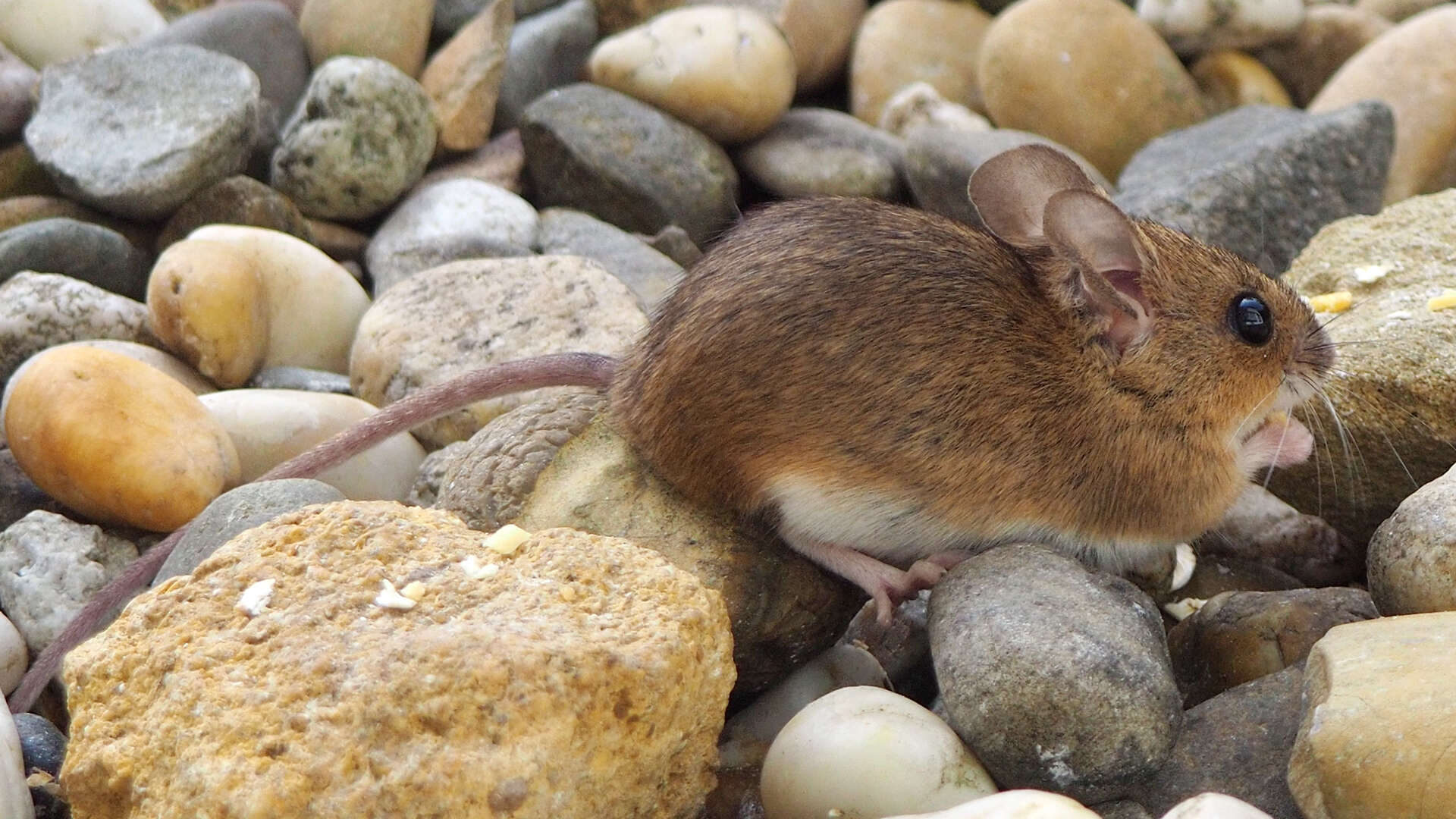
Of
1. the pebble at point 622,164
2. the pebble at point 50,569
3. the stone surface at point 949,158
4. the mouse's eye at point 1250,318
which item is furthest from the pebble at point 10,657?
the stone surface at point 949,158

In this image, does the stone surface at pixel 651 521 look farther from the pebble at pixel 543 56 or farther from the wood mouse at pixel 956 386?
the pebble at pixel 543 56

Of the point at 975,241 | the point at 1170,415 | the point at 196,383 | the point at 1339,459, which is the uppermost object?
the point at 975,241

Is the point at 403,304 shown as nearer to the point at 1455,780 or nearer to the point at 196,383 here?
the point at 196,383

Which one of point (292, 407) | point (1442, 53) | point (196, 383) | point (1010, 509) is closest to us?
point (1010, 509)

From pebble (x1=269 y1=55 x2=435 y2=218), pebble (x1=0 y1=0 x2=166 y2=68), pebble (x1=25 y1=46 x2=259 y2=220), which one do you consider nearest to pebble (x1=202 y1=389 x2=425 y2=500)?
pebble (x1=25 y1=46 x2=259 y2=220)

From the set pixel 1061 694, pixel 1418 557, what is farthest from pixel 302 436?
pixel 1418 557

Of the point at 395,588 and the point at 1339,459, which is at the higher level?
the point at 395,588

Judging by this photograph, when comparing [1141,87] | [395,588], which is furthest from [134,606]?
[1141,87]

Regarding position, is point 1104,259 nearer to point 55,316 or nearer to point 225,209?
point 55,316
